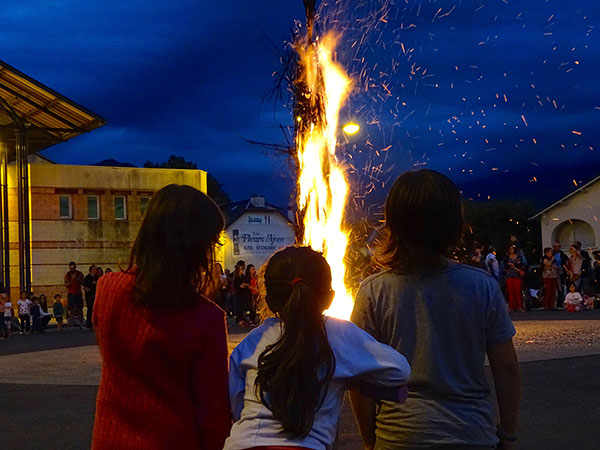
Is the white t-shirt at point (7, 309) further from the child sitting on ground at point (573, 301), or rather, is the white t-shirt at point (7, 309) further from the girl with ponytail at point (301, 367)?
the girl with ponytail at point (301, 367)

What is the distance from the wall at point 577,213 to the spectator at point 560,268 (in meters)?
27.1

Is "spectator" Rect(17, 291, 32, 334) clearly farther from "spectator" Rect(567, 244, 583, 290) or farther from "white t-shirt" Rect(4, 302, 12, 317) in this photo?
"spectator" Rect(567, 244, 583, 290)

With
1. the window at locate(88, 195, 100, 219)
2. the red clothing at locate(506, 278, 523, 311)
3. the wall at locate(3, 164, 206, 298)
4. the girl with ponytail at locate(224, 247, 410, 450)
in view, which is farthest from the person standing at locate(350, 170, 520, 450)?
the window at locate(88, 195, 100, 219)

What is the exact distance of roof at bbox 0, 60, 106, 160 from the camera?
3212cm

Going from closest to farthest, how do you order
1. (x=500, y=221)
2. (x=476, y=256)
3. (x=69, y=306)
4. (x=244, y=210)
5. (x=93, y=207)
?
1. (x=476, y=256)
2. (x=69, y=306)
3. (x=93, y=207)
4. (x=244, y=210)
5. (x=500, y=221)

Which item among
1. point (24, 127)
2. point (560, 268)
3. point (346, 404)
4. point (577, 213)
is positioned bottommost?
point (346, 404)

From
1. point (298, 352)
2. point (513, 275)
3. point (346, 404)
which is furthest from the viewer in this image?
point (513, 275)

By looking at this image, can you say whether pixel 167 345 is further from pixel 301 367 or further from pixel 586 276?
pixel 586 276

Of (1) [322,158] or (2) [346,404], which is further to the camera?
(1) [322,158]

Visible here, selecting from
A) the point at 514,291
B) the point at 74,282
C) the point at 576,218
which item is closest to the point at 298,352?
the point at 514,291

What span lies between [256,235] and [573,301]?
41.7m

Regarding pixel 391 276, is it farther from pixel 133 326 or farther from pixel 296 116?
pixel 296 116

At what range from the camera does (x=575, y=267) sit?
25.4 meters

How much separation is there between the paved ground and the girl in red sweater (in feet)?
13.7
